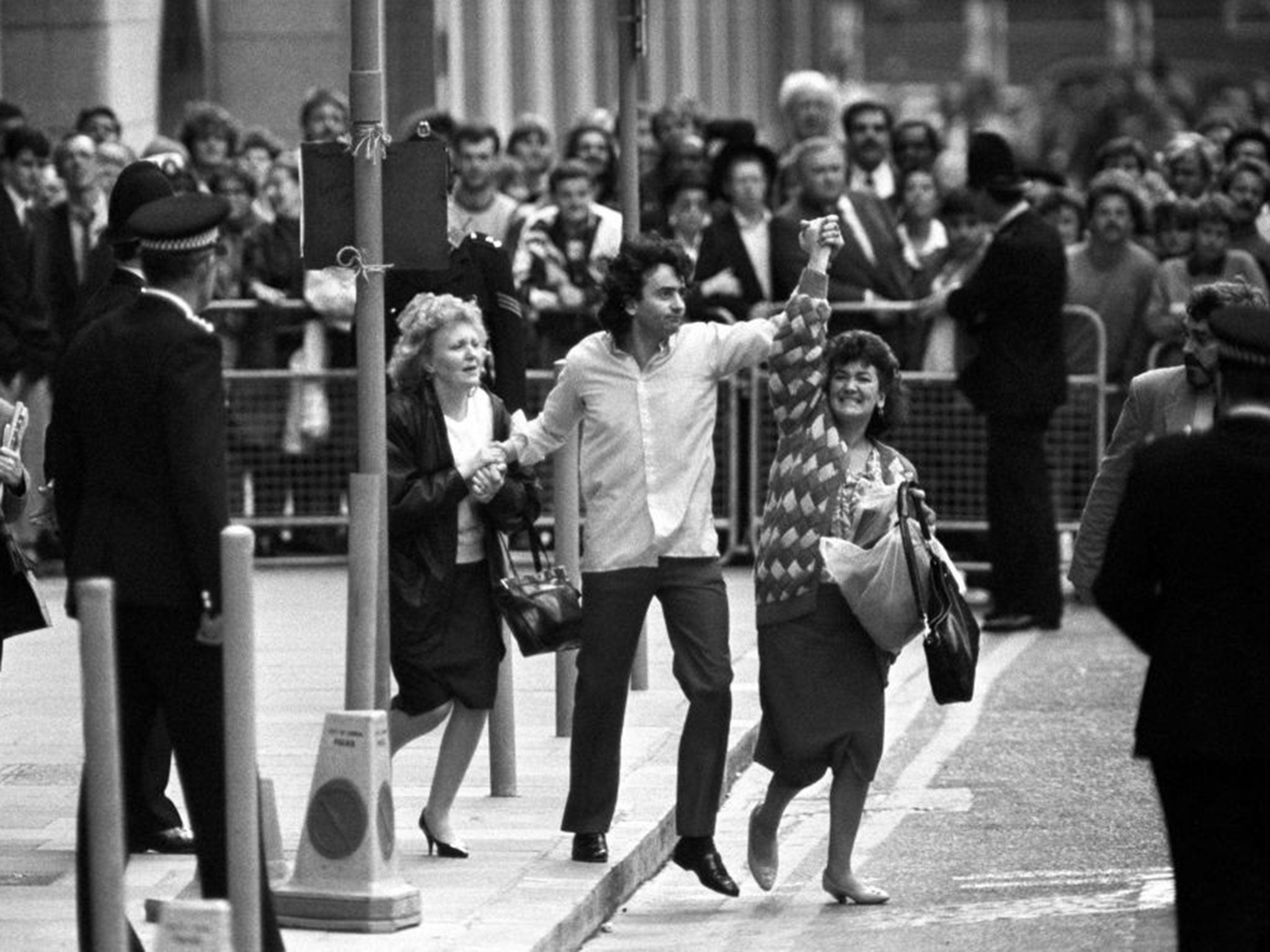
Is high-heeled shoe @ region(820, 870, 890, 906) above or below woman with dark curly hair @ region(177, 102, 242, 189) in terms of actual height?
below

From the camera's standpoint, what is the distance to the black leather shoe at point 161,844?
948 cm

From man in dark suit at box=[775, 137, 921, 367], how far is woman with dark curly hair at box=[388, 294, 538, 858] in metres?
6.67

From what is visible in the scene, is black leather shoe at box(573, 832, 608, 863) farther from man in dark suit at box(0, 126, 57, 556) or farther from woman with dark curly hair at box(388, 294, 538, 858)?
man in dark suit at box(0, 126, 57, 556)

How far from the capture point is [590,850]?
9.34 m

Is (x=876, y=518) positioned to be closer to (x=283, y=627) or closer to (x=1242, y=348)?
(x=1242, y=348)

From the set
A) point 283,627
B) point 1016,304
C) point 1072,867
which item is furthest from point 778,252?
point 1072,867

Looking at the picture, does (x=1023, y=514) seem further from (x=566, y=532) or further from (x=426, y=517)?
(x=426, y=517)

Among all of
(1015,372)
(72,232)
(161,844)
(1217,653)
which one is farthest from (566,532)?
(72,232)

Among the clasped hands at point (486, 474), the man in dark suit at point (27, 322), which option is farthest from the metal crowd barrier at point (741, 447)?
the clasped hands at point (486, 474)

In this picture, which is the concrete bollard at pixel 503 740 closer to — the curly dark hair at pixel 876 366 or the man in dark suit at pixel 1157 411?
the curly dark hair at pixel 876 366

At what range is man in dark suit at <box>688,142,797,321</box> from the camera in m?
16.2

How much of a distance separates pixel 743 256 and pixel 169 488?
9.04 meters

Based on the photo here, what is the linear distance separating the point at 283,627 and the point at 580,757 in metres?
5.38

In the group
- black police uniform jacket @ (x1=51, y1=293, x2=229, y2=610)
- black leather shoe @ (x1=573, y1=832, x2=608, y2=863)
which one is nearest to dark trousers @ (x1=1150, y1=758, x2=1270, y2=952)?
black police uniform jacket @ (x1=51, y1=293, x2=229, y2=610)
